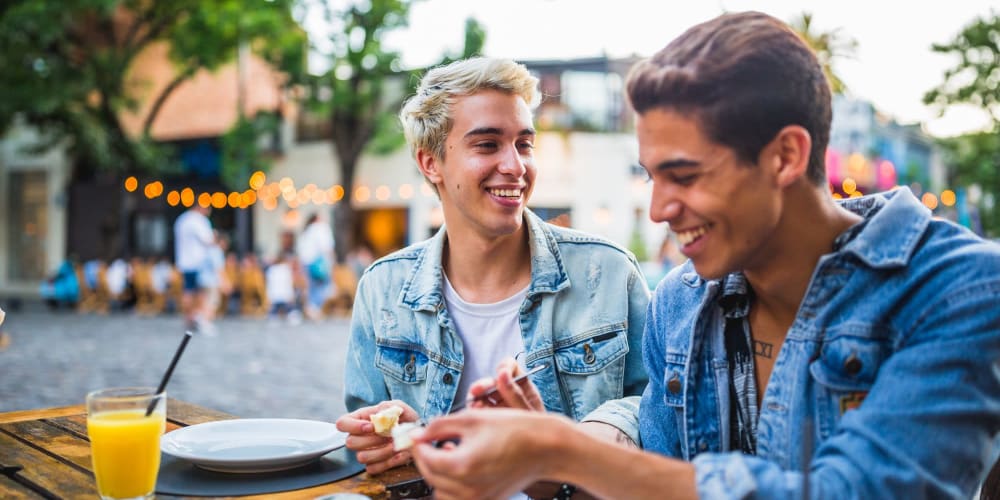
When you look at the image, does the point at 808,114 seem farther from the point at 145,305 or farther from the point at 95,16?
the point at 95,16

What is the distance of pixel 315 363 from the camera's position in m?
9.51

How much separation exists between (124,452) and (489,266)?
143 centimetres

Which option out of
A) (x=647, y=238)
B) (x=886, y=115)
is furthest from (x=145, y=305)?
(x=886, y=115)

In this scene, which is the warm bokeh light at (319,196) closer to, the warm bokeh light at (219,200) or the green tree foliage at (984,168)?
the warm bokeh light at (219,200)

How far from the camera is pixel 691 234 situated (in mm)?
1533

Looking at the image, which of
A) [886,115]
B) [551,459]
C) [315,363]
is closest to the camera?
[551,459]

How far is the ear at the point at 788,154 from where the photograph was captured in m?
1.45

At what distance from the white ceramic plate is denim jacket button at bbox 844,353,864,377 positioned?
1050 millimetres

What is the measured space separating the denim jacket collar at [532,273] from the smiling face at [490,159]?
0.30 ft

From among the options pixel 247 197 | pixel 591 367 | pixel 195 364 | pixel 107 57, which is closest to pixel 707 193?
pixel 591 367

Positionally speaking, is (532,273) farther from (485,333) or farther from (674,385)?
(674,385)

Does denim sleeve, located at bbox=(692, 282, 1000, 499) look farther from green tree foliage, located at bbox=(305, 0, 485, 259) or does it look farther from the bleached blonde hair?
green tree foliage, located at bbox=(305, 0, 485, 259)

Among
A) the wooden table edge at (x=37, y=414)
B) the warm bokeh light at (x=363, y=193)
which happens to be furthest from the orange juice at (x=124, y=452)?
the warm bokeh light at (x=363, y=193)

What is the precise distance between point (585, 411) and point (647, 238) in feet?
70.2
